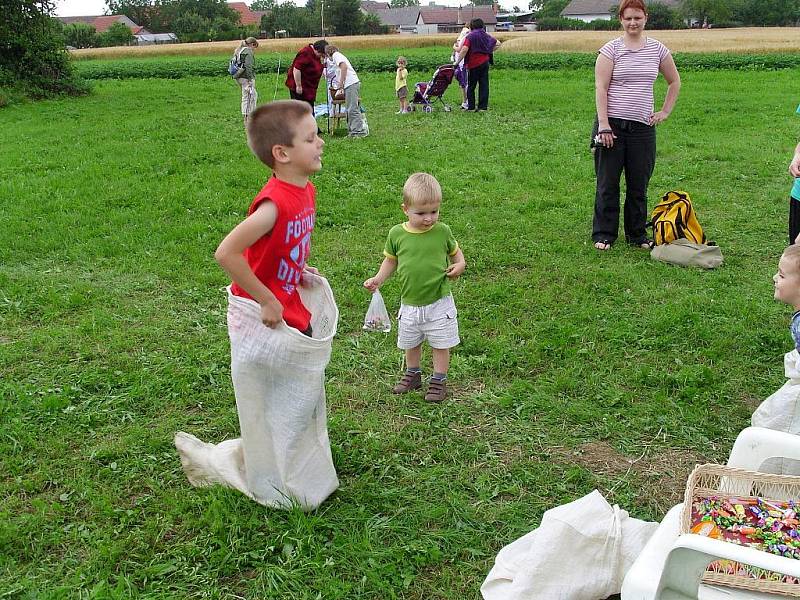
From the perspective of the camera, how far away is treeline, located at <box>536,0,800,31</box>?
208 ft

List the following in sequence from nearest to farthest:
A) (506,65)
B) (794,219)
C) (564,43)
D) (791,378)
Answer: (791,378)
(794,219)
(506,65)
(564,43)

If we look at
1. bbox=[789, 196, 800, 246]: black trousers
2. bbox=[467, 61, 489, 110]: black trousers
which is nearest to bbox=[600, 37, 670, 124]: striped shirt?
bbox=[789, 196, 800, 246]: black trousers

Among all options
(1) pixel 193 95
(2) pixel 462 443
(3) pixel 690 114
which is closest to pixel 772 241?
(2) pixel 462 443

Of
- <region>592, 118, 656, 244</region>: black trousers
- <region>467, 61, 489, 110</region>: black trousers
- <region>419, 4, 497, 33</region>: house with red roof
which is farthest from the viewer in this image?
<region>419, 4, 497, 33</region>: house with red roof

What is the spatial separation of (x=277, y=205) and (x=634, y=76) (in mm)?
4683

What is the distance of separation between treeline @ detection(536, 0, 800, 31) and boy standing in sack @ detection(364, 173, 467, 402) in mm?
62361

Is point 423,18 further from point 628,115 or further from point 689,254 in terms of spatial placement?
point 689,254

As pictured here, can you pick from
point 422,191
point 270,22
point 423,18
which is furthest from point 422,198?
point 423,18

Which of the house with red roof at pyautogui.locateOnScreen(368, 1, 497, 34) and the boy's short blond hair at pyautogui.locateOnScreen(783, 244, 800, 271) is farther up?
the house with red roof at pyautogui.locateOnScreen(368, 1, 497, 34)

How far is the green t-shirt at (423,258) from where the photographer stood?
169 inches

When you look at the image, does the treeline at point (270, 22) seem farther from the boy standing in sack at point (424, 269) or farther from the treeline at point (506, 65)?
the boy standing in sack at point (424, 269)

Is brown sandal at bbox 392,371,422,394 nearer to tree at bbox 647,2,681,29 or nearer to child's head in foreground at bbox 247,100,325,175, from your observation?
child's head in foreground at bbox 247,100,325,175

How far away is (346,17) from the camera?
64375mm

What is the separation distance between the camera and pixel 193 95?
20.4 metres
